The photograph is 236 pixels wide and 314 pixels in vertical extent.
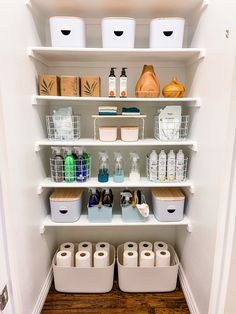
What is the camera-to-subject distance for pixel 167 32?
1.42 meters

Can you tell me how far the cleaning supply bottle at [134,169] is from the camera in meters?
1.67

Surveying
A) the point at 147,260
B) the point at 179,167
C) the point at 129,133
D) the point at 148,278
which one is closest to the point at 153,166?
the point at 179,167

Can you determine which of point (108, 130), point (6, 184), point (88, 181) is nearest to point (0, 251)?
point (6, 184)

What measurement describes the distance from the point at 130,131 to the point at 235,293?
1047mm

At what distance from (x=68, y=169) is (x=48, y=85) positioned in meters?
0.56

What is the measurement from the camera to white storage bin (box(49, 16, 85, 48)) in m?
1.39

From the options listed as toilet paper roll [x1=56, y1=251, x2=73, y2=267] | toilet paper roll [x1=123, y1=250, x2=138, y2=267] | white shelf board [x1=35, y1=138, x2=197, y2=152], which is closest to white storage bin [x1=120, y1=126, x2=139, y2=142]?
white shelf board [x1=35, y1=138, x2=197, y2=152]

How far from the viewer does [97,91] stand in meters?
1.52

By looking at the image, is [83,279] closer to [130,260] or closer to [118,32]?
[130,260]

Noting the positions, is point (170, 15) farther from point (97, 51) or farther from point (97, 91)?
point (97, 91)

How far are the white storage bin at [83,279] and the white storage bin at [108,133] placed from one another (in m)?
0.92

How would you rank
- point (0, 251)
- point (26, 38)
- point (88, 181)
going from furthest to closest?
point (88, 181) → point (26, 38) → point (0, 251)

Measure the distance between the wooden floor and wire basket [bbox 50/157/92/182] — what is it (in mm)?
883

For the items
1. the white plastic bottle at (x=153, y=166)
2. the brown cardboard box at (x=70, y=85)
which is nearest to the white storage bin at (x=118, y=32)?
the brown cardboard box at (x=70, y=85)
